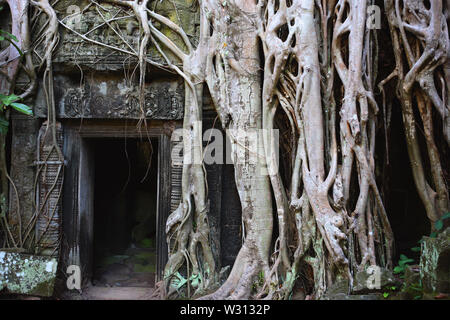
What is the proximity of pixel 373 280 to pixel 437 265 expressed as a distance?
0.43 meters

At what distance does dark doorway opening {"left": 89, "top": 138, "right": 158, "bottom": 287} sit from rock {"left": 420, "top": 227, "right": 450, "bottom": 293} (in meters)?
2.97

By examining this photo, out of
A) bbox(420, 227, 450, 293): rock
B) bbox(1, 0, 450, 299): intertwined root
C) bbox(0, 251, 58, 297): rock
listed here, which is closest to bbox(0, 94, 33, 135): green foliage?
bbox(1, 0, 450, 299): intertwined root

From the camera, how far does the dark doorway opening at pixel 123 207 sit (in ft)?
16.1

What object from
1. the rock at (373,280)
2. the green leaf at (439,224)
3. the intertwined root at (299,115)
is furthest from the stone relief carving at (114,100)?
the green leaf at (439,224)

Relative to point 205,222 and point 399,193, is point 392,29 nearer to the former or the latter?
point 399,193

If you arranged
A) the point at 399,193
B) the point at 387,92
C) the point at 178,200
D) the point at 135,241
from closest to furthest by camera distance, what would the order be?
the point at 387,92
the point at 178,200
the point at 399,193
the point at 135,241

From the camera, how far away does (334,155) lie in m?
2.99

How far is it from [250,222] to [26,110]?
6.33 feet

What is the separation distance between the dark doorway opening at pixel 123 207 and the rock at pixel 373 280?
2.55m

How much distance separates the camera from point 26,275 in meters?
3.28

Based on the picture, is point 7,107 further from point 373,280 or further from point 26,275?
point 373,280

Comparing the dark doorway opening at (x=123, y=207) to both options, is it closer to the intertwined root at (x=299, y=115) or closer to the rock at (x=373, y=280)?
the intertwined root at (x=299, y=115)

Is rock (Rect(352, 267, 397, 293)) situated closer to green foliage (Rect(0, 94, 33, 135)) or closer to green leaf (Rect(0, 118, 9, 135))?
green foliage (Rect(0, 94, 33, 135))
